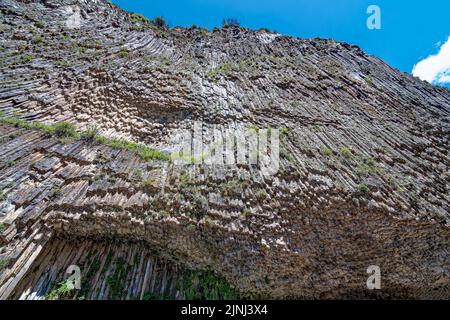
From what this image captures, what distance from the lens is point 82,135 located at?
8.98 m

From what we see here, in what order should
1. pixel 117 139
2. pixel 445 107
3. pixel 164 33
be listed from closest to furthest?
1. pixel 117 139
2. pixel 445 107
3. pixel 164 33

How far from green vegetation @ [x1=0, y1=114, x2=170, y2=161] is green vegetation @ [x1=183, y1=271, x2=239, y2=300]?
3722 mm

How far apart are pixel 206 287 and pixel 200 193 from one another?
256 centimetres

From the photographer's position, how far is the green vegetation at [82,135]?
27.2 ft

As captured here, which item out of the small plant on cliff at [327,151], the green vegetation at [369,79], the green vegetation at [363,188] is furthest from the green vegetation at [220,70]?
the green vegetation at [363,188]

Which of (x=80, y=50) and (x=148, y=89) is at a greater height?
A: (x=80, y=50)

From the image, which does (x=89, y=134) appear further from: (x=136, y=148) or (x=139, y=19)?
(x=139, y=19)

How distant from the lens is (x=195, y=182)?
27.2ft

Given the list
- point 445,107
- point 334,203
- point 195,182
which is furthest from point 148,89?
point 445,107

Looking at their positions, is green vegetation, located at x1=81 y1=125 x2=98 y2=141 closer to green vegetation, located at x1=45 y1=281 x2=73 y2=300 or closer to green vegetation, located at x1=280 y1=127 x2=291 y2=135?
green vegetation, located at x1=45 y1=281 x2=73 y2=300
